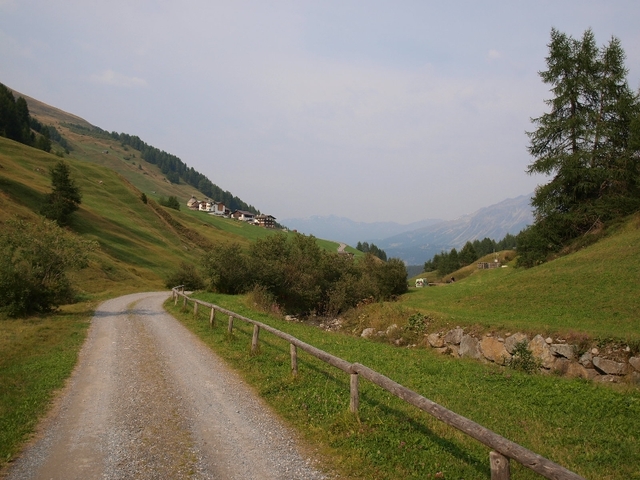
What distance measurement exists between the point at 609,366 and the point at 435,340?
7.85m

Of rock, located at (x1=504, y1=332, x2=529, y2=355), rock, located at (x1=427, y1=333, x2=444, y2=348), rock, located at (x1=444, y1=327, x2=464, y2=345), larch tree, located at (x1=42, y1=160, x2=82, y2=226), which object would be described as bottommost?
rock, located at (x1=427, y1=333, x2=444, y2=348)

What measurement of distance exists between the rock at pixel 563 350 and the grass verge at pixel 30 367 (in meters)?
16.1

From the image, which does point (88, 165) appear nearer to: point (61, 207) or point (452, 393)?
point (61, 207)

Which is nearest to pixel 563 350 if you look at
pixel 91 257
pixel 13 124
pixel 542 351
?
pixel 542 351

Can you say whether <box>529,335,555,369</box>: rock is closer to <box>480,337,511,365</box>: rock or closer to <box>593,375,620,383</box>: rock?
<box>480,337,511,365</box>: rock

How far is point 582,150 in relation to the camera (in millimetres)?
34688

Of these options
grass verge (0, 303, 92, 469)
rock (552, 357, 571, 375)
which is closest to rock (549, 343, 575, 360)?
rock (552, 357, 571, 375)

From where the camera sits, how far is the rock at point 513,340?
15.7 meters

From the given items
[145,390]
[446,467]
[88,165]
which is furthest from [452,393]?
[88,165]

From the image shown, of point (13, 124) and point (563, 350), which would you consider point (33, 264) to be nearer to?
point (563, 350)

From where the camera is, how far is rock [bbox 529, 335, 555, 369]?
1454cm

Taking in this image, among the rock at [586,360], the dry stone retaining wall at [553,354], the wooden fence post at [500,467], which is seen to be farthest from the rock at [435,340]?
the wooden fence post at [500,467]

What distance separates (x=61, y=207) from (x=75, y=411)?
6798 cm

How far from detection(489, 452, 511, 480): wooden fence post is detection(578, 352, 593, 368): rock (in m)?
11.8
